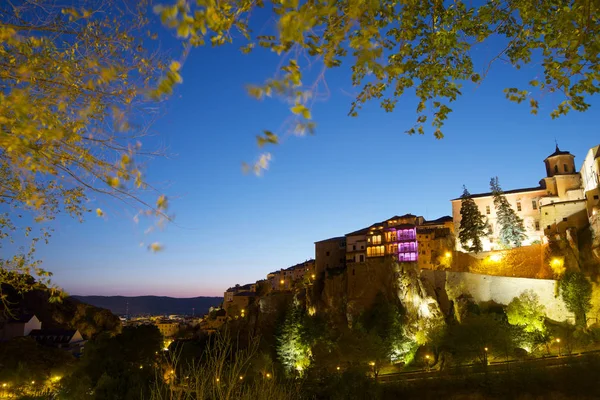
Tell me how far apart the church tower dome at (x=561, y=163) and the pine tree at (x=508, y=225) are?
6.21m

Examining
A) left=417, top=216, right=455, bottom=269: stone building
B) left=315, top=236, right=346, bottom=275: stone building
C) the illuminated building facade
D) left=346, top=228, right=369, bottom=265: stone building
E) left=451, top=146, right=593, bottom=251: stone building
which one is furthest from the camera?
left=315, top=236, right=346, bottom=275: stone building

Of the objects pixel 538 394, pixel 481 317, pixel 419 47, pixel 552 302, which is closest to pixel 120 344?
pixel 481 317

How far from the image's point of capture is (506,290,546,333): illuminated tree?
3275 centimetres

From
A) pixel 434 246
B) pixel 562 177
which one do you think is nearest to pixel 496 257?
pixel 434 246

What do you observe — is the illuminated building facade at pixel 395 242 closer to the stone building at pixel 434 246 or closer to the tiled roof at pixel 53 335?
the stone building at pixel 434 246

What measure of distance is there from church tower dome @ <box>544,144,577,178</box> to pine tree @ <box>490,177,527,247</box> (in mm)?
6207

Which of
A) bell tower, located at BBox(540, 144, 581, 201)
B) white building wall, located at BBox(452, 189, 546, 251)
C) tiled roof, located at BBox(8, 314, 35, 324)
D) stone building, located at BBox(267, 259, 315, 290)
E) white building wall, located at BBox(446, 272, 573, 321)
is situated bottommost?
tiled roof, located at BBox(8, 314, 35, 324)

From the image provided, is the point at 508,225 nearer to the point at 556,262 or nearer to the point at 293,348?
the point at 556,262

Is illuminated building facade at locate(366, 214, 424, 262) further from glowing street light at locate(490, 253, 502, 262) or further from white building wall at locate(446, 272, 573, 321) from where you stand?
glowing street light at locate(490, 253, 502, 262)

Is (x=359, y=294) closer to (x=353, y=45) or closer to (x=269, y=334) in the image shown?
(x=269, y=334)

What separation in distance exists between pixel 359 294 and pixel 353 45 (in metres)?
37.5

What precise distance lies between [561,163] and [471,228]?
12.6 m

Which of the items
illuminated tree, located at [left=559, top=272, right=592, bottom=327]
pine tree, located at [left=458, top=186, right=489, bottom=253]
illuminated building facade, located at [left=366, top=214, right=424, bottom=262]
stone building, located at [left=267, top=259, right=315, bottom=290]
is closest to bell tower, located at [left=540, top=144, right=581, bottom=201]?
pine tree, located at [left=458, top=186, right=489, bottom=253]

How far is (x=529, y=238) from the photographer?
43.0 meters
